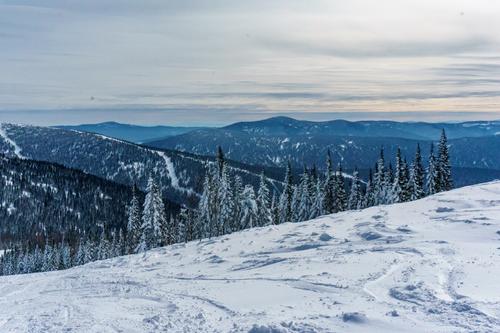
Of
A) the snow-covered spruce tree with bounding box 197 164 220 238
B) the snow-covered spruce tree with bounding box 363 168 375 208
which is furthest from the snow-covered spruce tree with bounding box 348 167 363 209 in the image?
the snow-covered spruce tree with bounding box 197 164 220 238

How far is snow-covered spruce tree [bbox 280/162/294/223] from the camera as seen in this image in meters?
64.0

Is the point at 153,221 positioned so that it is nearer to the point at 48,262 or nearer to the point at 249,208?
the point at 249,208

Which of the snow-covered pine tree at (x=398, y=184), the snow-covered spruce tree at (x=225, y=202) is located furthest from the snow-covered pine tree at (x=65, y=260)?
the snow-covered pine tree at (x=398, y=184)

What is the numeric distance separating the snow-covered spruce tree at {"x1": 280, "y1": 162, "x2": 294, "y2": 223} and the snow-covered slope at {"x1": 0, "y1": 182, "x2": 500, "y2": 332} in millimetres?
36291

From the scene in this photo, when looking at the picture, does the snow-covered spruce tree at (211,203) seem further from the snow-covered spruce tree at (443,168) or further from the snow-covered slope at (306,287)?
the snow-covered spruce tree at (443,168)

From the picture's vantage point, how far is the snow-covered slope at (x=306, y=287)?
11.4m

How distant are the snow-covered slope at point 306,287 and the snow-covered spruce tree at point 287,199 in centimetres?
3629

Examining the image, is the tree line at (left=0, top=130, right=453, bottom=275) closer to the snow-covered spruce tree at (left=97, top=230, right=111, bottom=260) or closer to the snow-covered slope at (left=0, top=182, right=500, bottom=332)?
the snow-covered spruce tree at (left=97, top=230, right=111, bottom=260)

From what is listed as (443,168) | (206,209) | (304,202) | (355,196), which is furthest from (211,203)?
(443,168)

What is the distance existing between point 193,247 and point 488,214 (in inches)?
755

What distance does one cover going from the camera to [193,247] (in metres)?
30.5

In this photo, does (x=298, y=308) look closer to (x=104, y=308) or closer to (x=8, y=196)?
(x=104, y=308)

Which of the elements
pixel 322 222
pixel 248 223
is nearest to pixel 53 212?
pixel 248 223

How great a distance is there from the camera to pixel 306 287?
14992 millimetres
